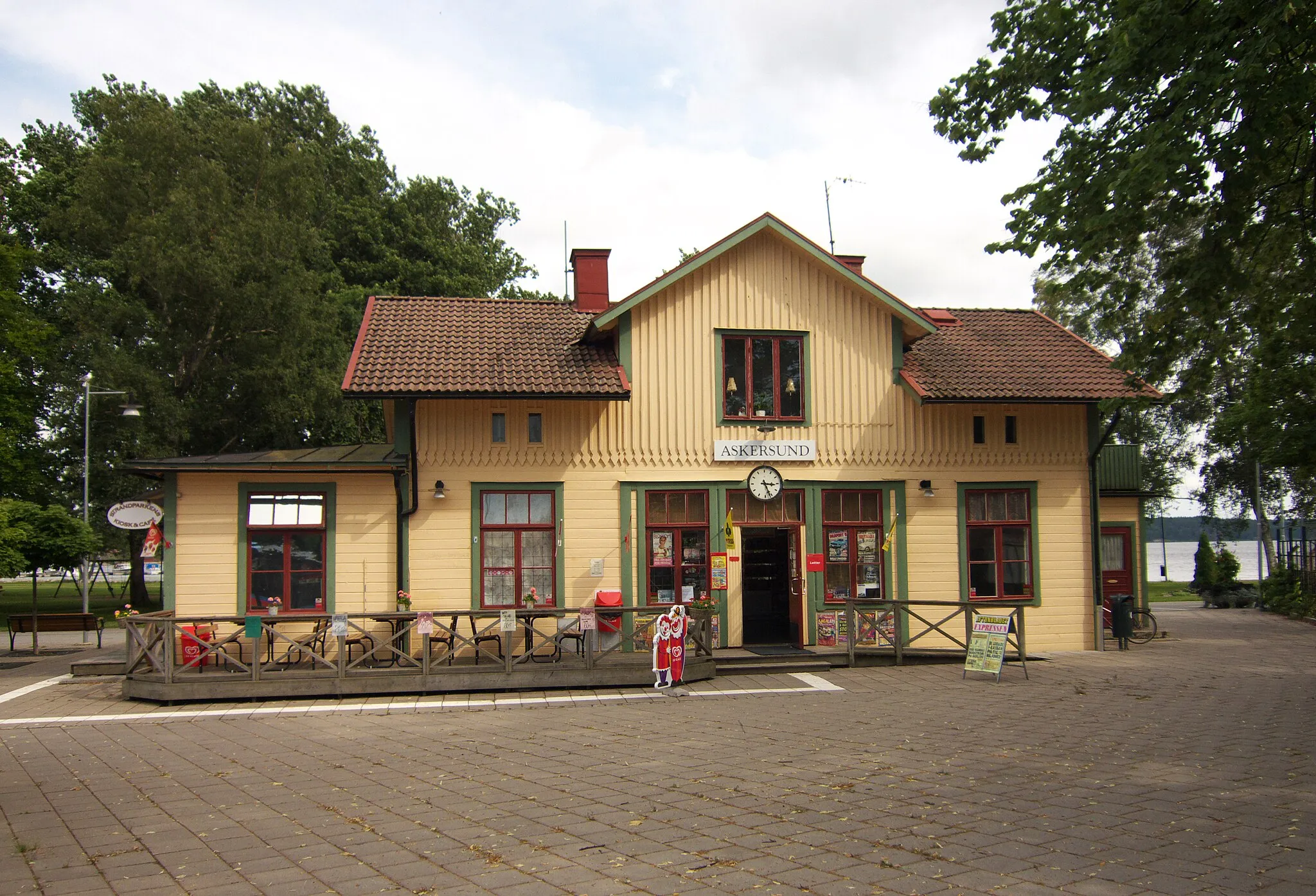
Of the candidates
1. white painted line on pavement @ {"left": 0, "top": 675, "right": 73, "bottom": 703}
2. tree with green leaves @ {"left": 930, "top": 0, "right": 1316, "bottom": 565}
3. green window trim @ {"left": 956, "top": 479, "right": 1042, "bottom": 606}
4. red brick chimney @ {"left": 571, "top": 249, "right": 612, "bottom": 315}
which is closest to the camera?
tree with green leaves @ {"left": 930, "top": 0, "right": 1316, "bottom": 565}

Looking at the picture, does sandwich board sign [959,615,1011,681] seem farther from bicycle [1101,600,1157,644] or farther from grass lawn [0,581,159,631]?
grass lawn [0,581,159,631]

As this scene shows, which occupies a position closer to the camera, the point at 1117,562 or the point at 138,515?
the point at 138,515

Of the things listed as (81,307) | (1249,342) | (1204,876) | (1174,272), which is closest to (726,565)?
(1174,272)

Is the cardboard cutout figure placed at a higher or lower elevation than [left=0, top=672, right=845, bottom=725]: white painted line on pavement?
higher

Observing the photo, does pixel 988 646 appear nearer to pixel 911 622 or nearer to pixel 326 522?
pixel 911 622

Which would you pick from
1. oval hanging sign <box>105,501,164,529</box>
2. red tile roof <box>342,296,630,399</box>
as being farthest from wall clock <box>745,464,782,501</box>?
oval hanging sign <box>105,501,164,529</box>

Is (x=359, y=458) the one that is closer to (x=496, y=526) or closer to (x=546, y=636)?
(x=496, y=526)

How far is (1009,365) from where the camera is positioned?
17.9m

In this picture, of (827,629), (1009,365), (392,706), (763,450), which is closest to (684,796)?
(392,706)

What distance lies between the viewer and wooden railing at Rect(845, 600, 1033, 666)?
15727 millimetres

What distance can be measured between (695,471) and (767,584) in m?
2.37

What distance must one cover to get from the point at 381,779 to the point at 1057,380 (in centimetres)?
1310

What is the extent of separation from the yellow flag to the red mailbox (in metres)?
4.42

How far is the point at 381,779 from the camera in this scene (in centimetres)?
868
